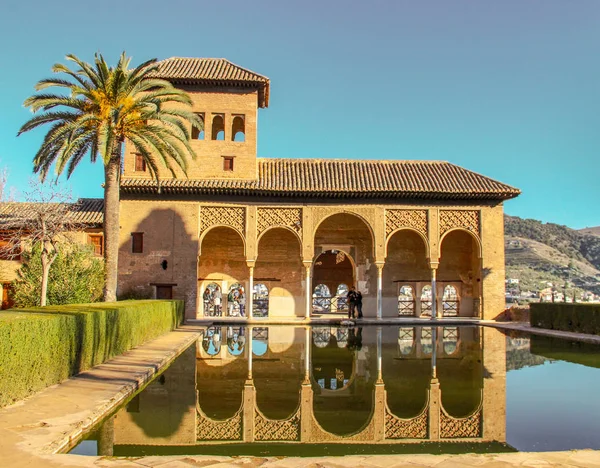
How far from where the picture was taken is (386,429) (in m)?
5.71

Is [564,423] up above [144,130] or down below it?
below

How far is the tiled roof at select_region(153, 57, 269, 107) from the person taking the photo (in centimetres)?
2309

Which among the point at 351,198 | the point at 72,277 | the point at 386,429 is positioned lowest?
the point at 386,429

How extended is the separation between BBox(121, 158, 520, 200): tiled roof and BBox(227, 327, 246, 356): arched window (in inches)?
237

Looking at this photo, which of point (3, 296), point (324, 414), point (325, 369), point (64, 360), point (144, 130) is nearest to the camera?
point (324, 414)

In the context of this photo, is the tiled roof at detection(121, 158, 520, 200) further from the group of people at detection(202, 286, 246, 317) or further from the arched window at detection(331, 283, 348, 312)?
the arched window at detection(331, 283, 348, 312)

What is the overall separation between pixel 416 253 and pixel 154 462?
2223 centimetres

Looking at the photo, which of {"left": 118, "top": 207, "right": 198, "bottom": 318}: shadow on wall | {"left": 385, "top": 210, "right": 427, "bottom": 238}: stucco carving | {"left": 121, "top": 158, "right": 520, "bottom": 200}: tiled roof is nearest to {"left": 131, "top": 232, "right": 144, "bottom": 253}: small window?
{"left": 118, "top": 207, "right": 198, "bottom": 318}: shadow on wall

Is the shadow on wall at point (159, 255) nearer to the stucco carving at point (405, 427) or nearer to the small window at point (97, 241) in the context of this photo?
the small window at point (97, 241)

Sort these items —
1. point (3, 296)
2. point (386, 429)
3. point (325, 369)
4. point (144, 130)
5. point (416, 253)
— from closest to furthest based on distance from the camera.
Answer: point (386, 429) < point (325, 369) < point (144, 130) < point (3, 296) < point (416, 253)

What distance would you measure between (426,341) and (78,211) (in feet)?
49.7

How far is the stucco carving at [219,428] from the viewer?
17.8 ft

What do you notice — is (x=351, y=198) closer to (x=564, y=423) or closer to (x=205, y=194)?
(x=205, y=194)

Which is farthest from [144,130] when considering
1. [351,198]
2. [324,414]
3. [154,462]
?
[154,462]
